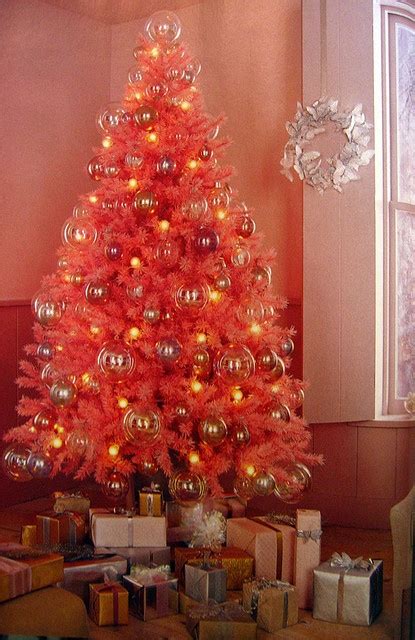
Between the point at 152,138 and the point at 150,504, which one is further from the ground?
the point at 152,138

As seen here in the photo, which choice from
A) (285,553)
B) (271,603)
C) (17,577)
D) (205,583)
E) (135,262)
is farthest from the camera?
(135,262)

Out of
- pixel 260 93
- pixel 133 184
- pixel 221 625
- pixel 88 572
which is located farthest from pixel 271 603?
pixel 260 93

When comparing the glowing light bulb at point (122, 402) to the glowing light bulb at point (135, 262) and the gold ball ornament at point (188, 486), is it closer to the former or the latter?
the gold ball ornament at point (188, 486)

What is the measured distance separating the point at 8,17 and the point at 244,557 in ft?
8.15

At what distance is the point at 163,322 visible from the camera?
2842mm

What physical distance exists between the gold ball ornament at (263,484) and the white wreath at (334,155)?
50.2 inches

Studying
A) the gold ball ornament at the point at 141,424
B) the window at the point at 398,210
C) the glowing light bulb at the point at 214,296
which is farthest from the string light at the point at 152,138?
the window at the point at 398,210

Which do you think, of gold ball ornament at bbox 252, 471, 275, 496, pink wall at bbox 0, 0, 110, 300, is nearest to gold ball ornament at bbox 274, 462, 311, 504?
gold ball ornament at bbox 252, 471, 275, 496

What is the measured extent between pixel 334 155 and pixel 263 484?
56.5 inches

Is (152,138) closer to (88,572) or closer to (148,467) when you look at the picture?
(148,467)

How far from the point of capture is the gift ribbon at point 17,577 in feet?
6.00

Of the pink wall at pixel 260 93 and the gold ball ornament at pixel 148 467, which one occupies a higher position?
the pink wall at pixel 260 93

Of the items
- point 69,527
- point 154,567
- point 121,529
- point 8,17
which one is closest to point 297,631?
point 154,567

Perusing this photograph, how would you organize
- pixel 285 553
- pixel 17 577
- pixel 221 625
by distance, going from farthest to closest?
pixel 285 553
pixel 221 625
pixel 17 577
